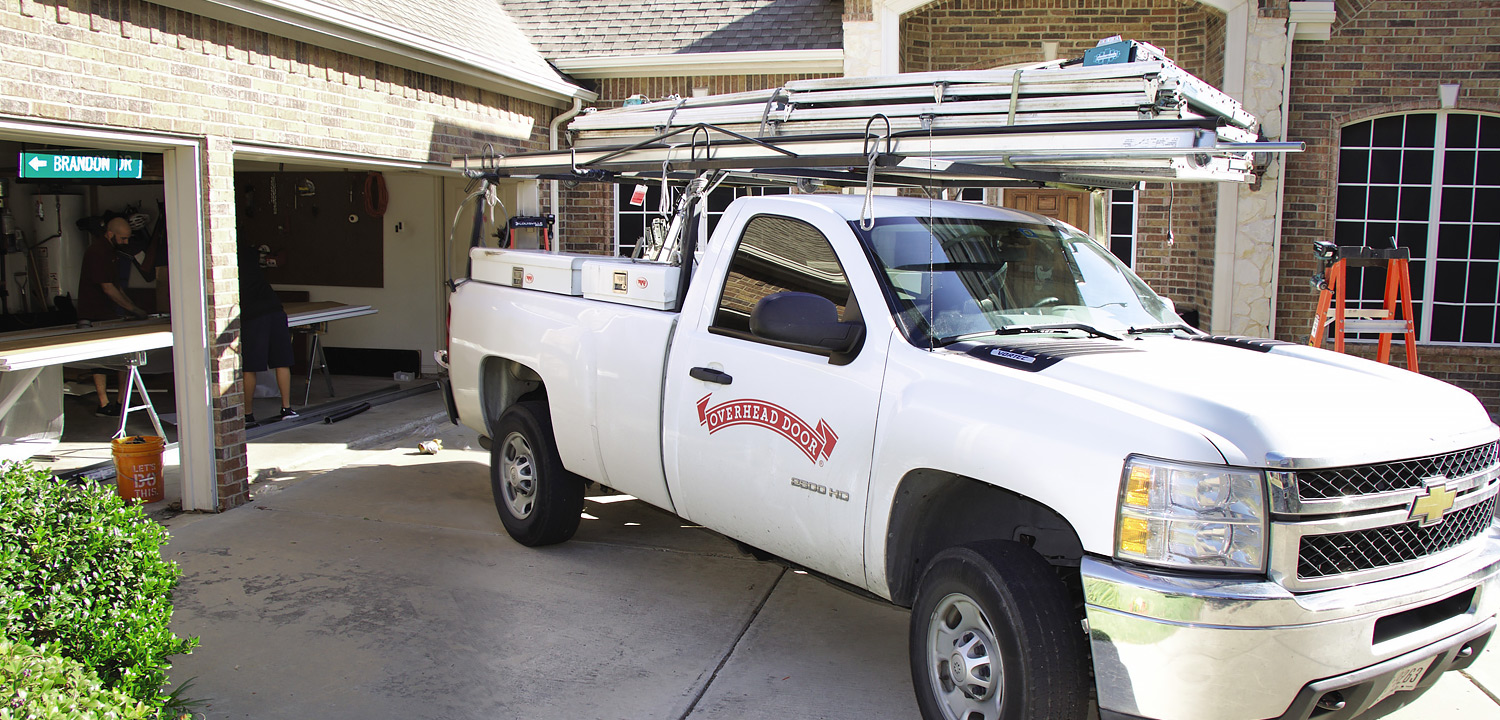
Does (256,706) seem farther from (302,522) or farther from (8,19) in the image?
(8,19)

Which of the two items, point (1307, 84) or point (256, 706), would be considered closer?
point (256, 706)

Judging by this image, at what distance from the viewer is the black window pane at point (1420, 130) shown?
1121cm

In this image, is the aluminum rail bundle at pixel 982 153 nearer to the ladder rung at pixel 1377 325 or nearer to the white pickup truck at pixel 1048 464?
the white pickup truck at pixel 1048 464

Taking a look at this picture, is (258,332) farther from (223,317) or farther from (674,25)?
(674,25)

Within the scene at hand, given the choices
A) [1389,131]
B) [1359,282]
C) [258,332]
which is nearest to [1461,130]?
[1389,131]

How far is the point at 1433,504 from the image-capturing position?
10.9ft

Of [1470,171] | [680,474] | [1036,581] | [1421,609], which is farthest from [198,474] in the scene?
[1470,171]

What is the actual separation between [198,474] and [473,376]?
6.42 feet

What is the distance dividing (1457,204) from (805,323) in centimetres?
1042

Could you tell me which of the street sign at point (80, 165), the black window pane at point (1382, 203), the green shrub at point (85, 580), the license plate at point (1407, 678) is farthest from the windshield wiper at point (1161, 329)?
the black window pane at point (1382, 203)

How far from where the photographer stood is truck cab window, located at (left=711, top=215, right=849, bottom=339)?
14.7 ft

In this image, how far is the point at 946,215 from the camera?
4668 millimetres

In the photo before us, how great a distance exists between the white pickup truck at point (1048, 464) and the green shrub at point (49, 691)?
2416 millimetres

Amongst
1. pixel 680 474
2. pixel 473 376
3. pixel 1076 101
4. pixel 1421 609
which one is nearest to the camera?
pixel 1421 609
